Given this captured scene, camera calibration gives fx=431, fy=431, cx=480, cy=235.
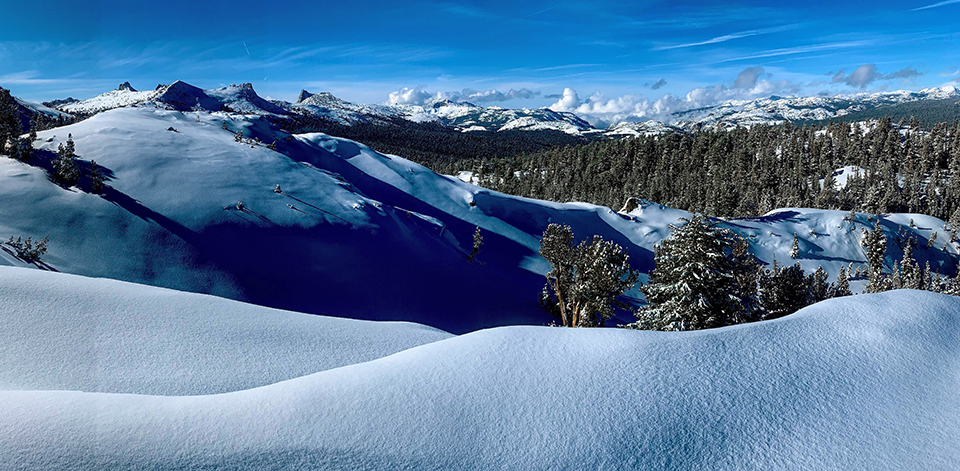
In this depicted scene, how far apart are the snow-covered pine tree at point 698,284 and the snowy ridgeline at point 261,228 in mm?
1688

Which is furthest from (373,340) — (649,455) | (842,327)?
(842,327)

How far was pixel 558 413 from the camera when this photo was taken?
768 centimetres

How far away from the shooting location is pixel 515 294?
1398 inches

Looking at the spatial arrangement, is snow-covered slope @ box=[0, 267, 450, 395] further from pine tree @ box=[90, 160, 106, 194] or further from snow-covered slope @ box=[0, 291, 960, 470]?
pine tree @ box=[90, 160, 106, 194]

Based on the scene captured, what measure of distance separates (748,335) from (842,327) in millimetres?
2587

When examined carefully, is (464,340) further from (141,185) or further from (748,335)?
(141,185)

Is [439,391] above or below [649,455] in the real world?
above

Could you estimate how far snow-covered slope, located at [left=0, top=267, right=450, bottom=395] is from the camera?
923 cm

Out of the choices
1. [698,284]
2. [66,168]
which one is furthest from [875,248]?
[66,168]

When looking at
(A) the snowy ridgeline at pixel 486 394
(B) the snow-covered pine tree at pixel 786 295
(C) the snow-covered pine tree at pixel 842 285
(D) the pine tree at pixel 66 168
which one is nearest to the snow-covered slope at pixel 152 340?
(A) the snowy ridgeline at pixel 486 394

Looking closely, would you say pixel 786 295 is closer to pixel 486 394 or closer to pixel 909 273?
pixel 486 394

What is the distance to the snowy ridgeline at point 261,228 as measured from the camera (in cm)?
2283

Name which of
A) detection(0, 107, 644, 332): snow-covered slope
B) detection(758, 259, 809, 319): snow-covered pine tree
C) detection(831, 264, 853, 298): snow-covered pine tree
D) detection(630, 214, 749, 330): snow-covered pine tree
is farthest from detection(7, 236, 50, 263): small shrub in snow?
detection(831, 264, 853, 298): snow-covered pine tree

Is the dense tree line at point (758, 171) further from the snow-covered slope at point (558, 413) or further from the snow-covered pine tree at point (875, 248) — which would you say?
the snow-covered slope at point (558, 413)
